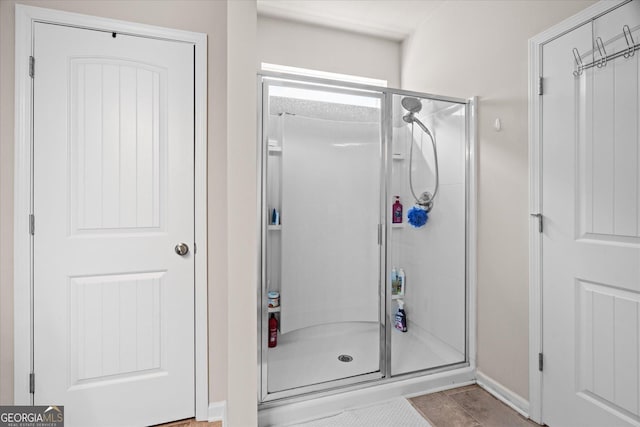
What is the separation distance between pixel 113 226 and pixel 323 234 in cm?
114

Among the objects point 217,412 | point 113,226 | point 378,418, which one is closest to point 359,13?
point 113,226

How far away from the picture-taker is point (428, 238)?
2.22m

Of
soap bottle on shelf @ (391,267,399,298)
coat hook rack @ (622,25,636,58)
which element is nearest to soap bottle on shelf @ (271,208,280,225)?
soap bottle on shelf @ (391,267,399,298)

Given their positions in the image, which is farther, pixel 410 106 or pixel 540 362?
pixel 410 106

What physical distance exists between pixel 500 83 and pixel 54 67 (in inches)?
93.5

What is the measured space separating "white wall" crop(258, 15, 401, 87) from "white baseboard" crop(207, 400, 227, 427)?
2.50 metres

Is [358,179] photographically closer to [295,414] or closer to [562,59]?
[562,59]

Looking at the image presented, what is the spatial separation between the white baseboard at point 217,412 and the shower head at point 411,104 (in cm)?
205

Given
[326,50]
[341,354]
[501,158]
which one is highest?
[326,50]

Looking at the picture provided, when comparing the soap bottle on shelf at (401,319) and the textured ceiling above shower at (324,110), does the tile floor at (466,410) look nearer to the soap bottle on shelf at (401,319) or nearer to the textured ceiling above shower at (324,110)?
the soap bottle on shelf at (401,319)

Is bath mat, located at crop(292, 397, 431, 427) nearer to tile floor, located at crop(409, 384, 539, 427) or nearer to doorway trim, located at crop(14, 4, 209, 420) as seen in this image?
tile floor, located at crop(409, 384, 539, 427)

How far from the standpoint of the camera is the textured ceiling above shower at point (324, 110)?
183 cm

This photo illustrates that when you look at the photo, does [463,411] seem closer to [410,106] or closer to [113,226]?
[410,106]

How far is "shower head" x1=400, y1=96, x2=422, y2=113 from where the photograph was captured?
208 cm
